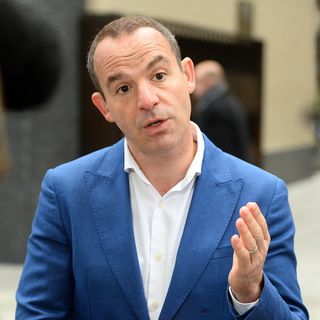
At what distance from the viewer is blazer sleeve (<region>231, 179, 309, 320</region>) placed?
8.20 feet

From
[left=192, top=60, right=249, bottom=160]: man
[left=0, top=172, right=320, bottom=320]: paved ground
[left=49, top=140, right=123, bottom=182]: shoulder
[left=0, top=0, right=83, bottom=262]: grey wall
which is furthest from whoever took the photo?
[left=0, top=0, right=83, bottom=262]: grey wall

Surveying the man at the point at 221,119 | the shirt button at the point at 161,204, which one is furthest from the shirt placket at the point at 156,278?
the man at the point at 221,119

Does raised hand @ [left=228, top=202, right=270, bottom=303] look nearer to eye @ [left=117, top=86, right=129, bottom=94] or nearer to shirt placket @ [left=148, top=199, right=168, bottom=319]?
shirt placket @ [left=148, top=199, right=168, bottom=319]

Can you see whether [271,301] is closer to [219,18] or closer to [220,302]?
[220,302]

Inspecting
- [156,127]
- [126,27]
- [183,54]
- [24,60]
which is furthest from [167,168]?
[183,54]

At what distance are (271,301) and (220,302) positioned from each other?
0.18 m

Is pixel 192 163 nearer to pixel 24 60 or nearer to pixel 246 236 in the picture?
pixel 246 236

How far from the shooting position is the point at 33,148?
32.6ft

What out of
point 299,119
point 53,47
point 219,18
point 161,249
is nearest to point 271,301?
point 161,249

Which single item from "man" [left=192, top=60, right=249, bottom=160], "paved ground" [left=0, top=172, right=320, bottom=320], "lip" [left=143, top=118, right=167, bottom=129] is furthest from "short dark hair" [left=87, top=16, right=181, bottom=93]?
"man" [left=192, top=60, right=249, bottom=160]

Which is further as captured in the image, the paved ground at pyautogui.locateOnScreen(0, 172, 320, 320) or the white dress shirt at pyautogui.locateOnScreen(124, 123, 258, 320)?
the paved ground at pyautogui.locateOnScreen(0, 172, 320, 320)

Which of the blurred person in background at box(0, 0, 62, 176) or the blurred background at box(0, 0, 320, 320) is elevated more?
the blurred person in background at box(0, 0, 62, 176)

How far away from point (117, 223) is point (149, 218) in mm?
99

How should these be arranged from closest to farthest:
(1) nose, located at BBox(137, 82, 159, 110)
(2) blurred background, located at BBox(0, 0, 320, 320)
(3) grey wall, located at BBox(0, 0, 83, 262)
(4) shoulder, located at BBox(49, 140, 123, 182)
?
(2) blurred background, located at BBox(0, 0, 320, 320)
(1) nose, located at BBox(137, 82, 159, 110)
(4) shoulder, located at BBox(49, 140, 123, 182)
(3) grey wall, located at BBox(0, 0, 83, 262)
